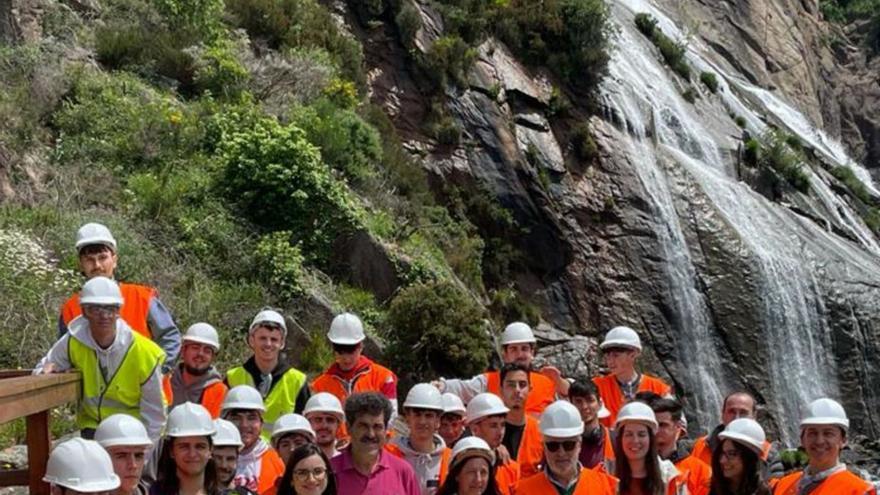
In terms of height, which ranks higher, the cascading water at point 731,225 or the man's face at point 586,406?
the man's face at point 586,406

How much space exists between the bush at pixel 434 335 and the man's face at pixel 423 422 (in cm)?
823

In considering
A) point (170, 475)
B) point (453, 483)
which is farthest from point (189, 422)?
point (453, 483)

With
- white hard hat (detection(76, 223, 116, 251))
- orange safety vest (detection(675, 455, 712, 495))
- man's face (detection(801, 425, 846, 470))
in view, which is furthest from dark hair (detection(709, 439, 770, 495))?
white hard hat (detection(76, 223, 116, 251))

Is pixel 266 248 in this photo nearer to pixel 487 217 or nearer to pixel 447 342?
pixel 447 342

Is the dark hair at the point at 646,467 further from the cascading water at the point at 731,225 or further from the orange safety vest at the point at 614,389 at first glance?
the cascading water at the point at 731,225

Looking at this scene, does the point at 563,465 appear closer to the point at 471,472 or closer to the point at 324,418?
the point at 471,472

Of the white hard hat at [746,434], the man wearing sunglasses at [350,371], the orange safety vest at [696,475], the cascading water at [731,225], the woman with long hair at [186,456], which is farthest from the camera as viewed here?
the cascading water at [731,225]

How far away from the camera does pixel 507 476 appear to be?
6.77 m

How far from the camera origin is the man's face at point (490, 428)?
6.97m

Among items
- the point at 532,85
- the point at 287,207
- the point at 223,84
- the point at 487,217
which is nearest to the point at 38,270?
the point at 287,207

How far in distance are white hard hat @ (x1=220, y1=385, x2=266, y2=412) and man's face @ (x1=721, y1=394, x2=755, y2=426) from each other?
3.17m

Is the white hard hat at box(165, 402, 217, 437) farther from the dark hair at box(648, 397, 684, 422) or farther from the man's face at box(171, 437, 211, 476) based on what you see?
the dark hair at box(648, 397, 684, 422)

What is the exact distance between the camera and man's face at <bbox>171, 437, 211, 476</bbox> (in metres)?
5.75

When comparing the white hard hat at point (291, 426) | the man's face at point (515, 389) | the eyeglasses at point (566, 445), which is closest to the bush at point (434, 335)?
the man's face at point (515, 389)
